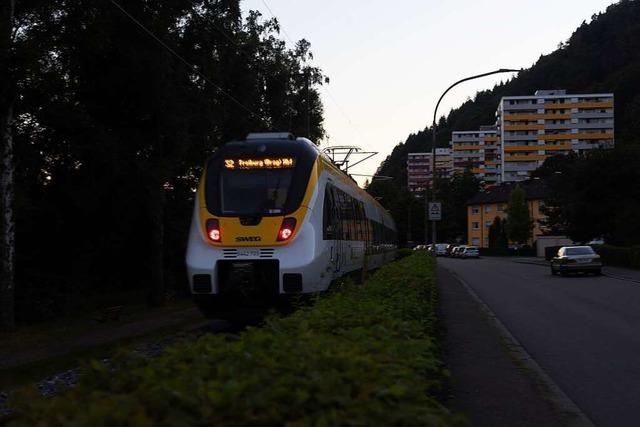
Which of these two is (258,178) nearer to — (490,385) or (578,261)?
(490,385)

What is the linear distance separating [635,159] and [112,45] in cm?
3966

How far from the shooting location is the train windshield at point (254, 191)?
40.9 ft

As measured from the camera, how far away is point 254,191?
1267 centimetres

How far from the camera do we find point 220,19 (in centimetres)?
2261

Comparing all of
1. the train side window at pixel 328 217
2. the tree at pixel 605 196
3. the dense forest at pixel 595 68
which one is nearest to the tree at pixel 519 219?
the dense forest at pixel 595 68

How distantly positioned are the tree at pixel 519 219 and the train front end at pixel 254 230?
84137 millimetres

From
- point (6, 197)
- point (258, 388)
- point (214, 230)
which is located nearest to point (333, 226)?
point (214, 230)

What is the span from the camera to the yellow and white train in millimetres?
11938

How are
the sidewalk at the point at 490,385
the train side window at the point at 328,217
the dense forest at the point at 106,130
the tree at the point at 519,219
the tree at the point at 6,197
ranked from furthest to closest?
1. the tree at the point at 519,219
2. the dense forest at the point at 106,130
3. the tree at the point at 6,197
4. the train side window at the point at 328,217
5. the sidewalk at the point at 490,385

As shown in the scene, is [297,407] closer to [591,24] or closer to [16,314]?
[16,314]

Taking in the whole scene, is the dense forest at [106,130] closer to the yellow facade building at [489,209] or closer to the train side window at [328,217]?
the train side window at [328,217]

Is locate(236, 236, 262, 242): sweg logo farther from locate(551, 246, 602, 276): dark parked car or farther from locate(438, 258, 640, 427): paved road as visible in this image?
locate(551, 246, 602, 276): dark parked car

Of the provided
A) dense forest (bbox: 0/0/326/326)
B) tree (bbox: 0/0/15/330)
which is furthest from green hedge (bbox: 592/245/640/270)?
tree (bbox: 0/0/15/330)

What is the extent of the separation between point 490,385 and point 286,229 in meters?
5.45
